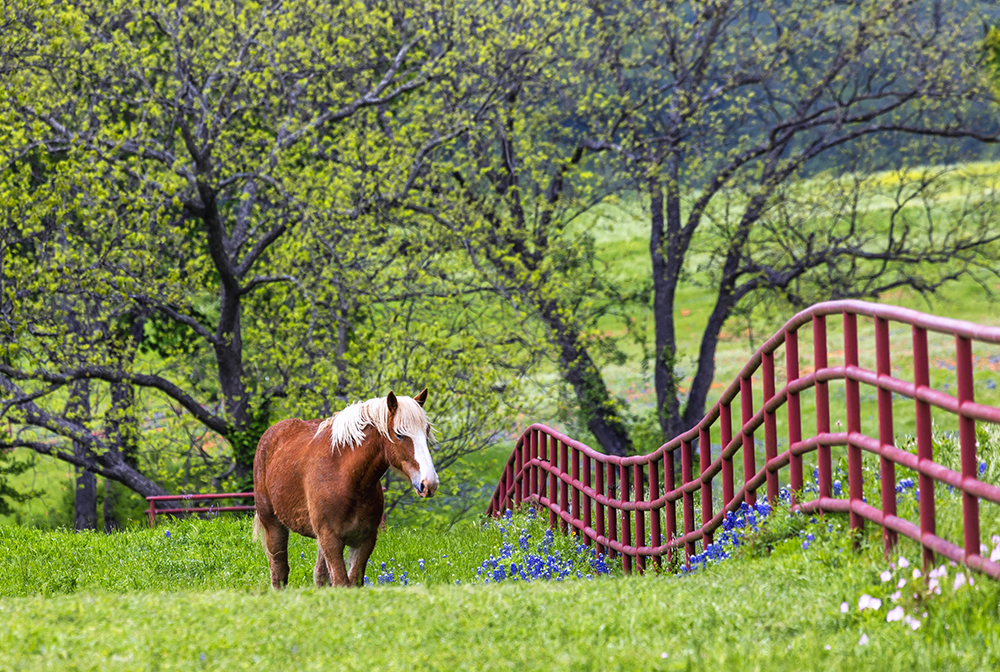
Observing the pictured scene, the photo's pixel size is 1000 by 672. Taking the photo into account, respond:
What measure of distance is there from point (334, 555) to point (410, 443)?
3.57 ft

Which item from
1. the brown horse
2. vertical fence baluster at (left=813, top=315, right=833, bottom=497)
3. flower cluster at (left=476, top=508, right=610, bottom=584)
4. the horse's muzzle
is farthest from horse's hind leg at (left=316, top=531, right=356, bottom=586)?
vertical fence baluster at (left=813, top=315, right=833, bottom=497)

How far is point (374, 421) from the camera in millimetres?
7836

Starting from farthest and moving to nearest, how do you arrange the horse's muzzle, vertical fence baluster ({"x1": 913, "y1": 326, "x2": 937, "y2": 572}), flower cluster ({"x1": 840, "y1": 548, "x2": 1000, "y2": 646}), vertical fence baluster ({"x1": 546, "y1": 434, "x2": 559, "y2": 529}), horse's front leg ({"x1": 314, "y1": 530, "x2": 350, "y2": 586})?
vertical fence baluster ({"x1": 546, "y1": 434, "x2": 559, "y2": 529}) < horse's front leg ({"x1": 314, "y1": 530, "x2": 350, "y2": 586}) < the horse's muzzle < vertical fence baluster ({"x1": 913, "y1": 326, "x2": 937, "y2": 572}) < flower cluster ({"x1": 840, "y1": 548, "x2": 1000, "y2": 646})

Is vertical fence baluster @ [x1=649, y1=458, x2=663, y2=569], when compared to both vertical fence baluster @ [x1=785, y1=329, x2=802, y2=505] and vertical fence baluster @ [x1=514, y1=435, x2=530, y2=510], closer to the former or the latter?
vertical fence baluster @ [x1=785, y1=329, x2=802, y2=505]

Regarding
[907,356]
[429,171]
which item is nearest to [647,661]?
[429,171]

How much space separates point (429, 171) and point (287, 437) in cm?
1218

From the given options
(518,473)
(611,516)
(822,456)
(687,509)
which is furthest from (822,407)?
(518,473)

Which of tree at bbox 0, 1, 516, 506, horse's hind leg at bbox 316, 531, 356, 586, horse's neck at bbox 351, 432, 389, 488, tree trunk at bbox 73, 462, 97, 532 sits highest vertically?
tree at bbox 0, 1, 516, 506

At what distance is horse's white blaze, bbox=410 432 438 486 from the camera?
738cm

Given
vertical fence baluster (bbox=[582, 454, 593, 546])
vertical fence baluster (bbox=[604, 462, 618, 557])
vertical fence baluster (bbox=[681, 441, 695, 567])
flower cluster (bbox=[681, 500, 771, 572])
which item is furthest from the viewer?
vertical fence baluster (bbox=[582, 454, 593, 546])

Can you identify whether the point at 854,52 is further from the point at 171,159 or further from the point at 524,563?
the point at 524,563

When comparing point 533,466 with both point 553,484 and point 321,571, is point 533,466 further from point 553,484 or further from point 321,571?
point 321,571

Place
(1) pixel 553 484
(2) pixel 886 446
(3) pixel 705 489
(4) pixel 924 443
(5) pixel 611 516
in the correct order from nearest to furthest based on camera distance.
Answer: (4) pixel 924 443, (2) pixel 886 446, (3) pixel 705 489, (5) pixel 611 516, (1) pixel 553 484

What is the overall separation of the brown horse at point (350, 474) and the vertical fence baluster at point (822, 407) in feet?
8.58
